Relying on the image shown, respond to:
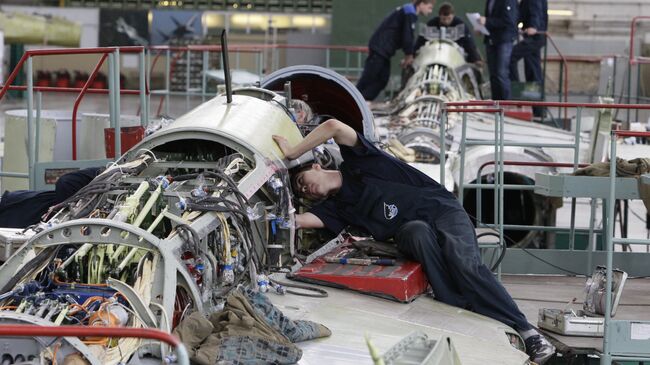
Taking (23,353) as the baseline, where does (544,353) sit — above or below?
below

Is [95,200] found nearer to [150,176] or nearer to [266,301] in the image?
[150,176]

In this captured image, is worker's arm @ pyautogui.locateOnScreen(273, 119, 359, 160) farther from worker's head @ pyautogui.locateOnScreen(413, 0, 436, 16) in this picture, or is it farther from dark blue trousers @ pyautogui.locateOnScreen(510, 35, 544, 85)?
dark blue trousers @ pyautogui.locateOnScreen(510, 35, 544, 85)

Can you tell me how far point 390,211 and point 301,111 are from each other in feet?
7.83

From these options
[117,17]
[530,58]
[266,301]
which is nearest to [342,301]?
[266,301]

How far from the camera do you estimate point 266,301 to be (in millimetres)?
7816

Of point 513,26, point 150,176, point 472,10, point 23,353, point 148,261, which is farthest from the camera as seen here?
point 472,10

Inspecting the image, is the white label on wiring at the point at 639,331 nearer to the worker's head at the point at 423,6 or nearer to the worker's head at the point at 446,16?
the worker's head at the point at 423,6

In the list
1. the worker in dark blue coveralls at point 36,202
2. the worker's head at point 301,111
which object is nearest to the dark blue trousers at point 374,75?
the worker's head at point 301,111

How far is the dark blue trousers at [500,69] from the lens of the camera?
23.1m

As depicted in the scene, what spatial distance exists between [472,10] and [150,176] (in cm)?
2625

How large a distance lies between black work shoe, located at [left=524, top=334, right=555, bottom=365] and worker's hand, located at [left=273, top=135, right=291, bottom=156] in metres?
2.28

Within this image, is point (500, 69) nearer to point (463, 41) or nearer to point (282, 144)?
point (463, 41)

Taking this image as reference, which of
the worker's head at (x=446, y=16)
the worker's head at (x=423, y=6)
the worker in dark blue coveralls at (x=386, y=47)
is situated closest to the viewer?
the worker's head at (x=423, y=6)

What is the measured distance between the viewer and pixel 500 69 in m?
23.2
